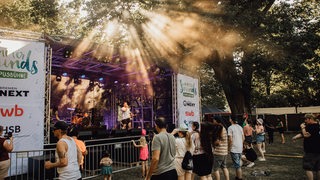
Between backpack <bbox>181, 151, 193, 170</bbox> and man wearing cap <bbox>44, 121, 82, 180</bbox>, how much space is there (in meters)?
2.45

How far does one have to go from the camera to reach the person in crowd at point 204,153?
18.3ft

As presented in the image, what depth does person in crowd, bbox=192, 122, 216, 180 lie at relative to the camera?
5.59 m

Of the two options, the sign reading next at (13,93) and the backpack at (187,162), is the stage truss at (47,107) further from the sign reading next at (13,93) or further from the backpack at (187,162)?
the backpack at (187,162)

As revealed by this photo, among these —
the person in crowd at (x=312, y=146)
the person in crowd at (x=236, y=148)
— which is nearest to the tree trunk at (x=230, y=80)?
the person in crowd at (x=236, y=148)

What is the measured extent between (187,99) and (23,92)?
950cm

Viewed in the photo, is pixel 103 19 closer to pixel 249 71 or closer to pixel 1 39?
pixel 1 39

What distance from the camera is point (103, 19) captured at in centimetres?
1944

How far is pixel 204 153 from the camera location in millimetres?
5621

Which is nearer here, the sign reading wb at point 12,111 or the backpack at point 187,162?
the backpack at point 187,162

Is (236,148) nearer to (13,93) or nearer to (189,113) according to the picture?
(13,93)

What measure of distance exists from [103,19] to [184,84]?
29.7ft

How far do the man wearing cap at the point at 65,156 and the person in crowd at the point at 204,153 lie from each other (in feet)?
9.29

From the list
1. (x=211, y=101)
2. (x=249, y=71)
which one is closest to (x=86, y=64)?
(x=249, y=71)

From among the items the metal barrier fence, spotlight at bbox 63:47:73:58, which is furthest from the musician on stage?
the metal barrier fence
